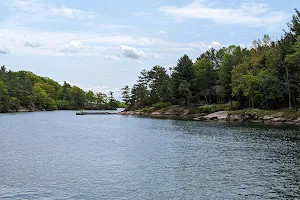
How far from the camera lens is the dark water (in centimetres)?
2570

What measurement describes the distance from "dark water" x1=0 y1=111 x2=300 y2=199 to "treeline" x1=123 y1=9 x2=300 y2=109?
38.1 meters

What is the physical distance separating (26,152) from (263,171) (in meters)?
26.8

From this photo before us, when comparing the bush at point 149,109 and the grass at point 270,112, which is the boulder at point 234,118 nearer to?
the grass at point 270,112

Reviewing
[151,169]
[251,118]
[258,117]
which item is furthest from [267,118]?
[151,169]

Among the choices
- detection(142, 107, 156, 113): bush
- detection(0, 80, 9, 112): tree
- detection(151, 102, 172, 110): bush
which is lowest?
detection(142, 107, 156, 113): bush

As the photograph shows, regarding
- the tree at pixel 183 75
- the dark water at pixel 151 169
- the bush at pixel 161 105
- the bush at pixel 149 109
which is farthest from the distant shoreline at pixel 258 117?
the bush at pixel 149 109

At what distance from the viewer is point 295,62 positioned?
82.8 m

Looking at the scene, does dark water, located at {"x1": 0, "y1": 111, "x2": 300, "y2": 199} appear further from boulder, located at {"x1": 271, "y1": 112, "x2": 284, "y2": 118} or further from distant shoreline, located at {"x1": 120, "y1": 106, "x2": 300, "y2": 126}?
boulder, located at {"x1": 271, "y1": 112, "x2": 284, "y2": 118}

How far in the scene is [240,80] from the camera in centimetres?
9938

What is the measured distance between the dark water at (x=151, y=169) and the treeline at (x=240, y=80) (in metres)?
38.1

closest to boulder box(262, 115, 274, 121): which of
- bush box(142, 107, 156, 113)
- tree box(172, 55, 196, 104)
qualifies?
tree box(172, 55, 196, 104)

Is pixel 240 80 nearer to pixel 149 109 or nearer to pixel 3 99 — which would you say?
pixel 149 109

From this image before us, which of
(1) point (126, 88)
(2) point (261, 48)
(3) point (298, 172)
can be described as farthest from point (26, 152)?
(1) point (126, 88)

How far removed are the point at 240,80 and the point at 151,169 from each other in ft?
234
